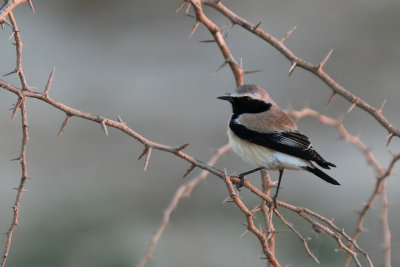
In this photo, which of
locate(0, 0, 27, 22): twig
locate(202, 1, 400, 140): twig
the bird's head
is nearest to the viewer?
locate(0, 0, 27, 22): twig

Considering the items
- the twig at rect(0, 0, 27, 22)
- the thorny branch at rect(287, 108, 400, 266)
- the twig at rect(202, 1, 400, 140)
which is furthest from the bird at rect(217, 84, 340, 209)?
A: the twig at rect(0, 0, 27, 22)

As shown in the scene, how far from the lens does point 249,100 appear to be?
502 cm

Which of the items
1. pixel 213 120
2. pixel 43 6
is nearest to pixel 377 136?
pixel 213 120

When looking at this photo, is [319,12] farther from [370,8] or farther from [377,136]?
[377,136]

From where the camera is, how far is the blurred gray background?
9234 millimetres

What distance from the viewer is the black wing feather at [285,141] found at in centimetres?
452

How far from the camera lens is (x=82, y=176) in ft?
37.9

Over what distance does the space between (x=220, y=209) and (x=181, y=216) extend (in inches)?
24.0

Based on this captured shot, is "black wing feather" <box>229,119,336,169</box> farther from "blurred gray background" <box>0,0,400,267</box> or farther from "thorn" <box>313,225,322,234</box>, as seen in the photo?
"blurred gray background" <box>0,0,400,267</box>

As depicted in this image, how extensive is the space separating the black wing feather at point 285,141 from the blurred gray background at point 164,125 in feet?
3.61

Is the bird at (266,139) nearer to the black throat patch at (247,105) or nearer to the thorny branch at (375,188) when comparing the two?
the black throat patch at (247,105)

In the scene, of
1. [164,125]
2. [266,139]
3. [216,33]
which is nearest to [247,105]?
[266,139]

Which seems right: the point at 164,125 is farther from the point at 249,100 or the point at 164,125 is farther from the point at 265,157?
the point at 265,157

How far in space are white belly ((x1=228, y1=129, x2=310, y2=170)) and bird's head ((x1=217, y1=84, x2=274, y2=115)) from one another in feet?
1.12
